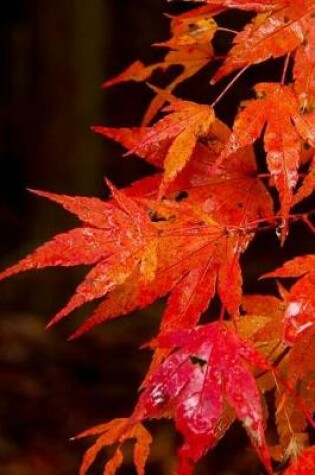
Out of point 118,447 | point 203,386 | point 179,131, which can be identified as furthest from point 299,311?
point 118,447

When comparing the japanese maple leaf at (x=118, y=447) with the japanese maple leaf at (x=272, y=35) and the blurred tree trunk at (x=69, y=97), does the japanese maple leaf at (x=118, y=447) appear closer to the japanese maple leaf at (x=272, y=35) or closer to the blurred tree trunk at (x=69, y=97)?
the japanese maple leaf at (x=272, y=35)

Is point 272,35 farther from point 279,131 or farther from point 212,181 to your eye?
point 212,181

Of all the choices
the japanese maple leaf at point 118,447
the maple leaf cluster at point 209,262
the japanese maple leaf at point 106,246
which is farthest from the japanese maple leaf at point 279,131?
the japanese maple leaf at point 118,447

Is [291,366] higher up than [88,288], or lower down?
lower down

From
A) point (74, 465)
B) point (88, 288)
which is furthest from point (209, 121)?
point (74, 465)

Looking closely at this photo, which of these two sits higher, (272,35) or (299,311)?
(272,35)

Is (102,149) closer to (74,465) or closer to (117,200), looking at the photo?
(74,465)

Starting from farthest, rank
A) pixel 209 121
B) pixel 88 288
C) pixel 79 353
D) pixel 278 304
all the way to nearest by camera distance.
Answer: pixel 79 353 < pixel 278 304 < pixel 209 121 < pixel 88 288
